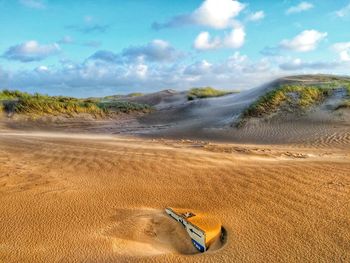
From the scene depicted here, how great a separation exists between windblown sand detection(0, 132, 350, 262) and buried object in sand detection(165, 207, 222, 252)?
0.26ft

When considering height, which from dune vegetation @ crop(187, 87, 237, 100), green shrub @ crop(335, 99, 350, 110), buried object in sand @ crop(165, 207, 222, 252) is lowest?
buried object in sand @ crop(165, 207, 222, 252)

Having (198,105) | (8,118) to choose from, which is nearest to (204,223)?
(8,118)

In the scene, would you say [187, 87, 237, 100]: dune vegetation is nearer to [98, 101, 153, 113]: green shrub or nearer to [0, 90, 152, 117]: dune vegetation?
[98, 101, 153, 113]: green shrub

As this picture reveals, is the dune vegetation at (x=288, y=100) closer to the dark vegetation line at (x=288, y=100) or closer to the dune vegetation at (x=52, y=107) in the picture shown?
the dark vegetation line at (x=288, y=100)

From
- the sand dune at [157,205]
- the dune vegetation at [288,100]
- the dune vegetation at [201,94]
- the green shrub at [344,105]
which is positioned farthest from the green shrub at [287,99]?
the dune vegetation at [201,94]

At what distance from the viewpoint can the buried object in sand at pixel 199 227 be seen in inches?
118

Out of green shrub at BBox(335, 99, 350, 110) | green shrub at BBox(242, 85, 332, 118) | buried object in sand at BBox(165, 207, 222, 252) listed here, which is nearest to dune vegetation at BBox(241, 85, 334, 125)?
green shrub at BBox(242, 85, 332, 118)

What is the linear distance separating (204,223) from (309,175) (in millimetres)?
2340

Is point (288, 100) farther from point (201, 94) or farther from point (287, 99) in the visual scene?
point (201, 94)

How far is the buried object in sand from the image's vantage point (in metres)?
2.99

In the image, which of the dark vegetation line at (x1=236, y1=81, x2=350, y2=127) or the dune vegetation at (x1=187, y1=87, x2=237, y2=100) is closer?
the dark vegetation line at (x1=236, y1=81, x2=350, y2=127)

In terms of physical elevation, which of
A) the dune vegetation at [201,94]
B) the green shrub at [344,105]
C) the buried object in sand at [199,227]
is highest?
the dune vegetation at [201,94]

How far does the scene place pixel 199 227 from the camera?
123 inches

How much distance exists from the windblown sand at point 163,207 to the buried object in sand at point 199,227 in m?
0.08
